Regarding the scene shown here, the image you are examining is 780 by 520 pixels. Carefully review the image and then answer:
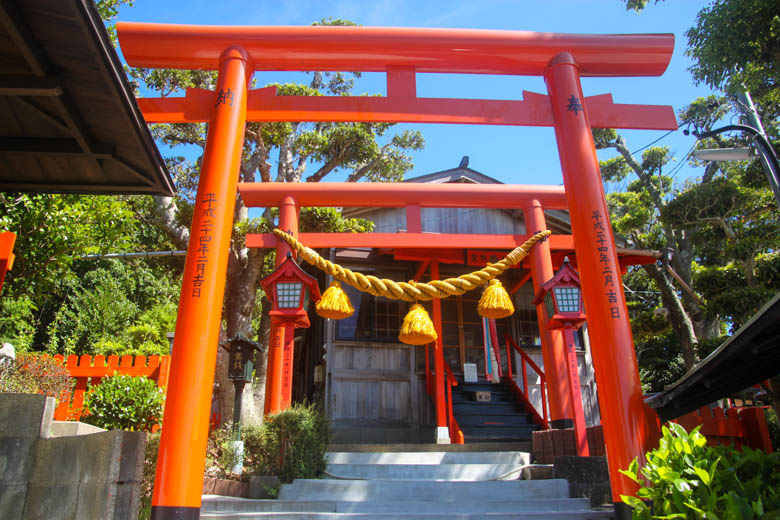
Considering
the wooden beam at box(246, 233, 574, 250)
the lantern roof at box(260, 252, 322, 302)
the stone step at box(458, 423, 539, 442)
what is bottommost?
the stone step at box(458, 423, 539, 442)

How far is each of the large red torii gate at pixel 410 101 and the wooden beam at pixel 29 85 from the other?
→ 52.8 inches

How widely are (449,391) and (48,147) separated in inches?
291

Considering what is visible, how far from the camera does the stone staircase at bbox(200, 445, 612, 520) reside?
5148 millimetres

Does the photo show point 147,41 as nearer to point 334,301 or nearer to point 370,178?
point 334,301

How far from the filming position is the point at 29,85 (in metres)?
3.85

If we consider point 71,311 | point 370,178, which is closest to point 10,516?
point 370,178

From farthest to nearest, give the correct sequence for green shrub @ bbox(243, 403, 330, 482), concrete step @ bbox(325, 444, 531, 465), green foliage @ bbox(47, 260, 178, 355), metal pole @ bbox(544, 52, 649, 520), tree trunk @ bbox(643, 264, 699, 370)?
green foliage @ bbox(47, 260, 178, 355), tree trunk @ bbox(643, 264, 699, 370), concrete step @ bbox(325, 444, 531, 465), green shrub @ bbox(243, 403, 330, 482), metal pole @ bbox(544, 52, 649, 520)

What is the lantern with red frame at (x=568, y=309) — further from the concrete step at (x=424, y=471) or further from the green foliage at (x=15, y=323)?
the green foliage at (x=15, y=323)

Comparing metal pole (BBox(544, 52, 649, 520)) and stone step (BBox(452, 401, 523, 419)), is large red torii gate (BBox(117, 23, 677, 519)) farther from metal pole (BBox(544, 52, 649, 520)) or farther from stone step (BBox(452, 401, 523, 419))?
stone step (BBox(452, 401, 523, 419))

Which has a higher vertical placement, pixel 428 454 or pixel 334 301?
pixel 334 301

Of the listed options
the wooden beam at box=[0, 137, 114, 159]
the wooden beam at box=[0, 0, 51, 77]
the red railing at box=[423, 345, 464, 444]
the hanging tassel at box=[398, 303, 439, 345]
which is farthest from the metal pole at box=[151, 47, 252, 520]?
the red railing at box=[423, 345, 464, 444]

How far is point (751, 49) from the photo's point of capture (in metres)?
9.44

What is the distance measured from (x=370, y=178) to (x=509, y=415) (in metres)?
8.31

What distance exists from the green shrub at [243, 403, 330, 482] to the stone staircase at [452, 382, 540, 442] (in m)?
4.04
